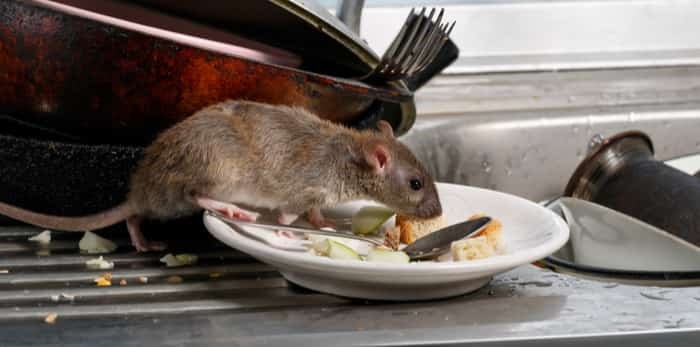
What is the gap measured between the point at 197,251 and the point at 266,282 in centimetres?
17

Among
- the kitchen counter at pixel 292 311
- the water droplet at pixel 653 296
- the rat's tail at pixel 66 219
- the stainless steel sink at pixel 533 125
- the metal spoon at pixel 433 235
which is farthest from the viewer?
the stainless steel sink at pixel 533 125

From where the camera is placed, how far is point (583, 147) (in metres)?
2.00

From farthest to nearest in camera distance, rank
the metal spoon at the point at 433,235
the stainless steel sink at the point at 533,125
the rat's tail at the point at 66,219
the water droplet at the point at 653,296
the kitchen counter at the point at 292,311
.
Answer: the stainless steel sink at the point at 533,125, the rat's tail at the point at 66,219, the metal spoon at the point at 433,235, the water droplet at the point at 653,296, the kitchen counter at the point at 292,311

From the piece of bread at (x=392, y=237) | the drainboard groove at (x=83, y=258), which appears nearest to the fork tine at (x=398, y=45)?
the piece of bread at (x=392, y=237)

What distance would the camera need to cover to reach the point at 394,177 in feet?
4.32

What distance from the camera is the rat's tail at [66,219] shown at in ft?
4.14

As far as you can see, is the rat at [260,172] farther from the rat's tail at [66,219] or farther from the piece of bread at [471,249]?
the piece of bread at [471,249]

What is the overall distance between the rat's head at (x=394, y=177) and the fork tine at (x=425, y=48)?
9 cm

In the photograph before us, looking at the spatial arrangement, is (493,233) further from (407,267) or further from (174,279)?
(174,279)

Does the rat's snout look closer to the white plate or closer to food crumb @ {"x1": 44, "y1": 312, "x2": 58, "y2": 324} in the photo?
the white plate

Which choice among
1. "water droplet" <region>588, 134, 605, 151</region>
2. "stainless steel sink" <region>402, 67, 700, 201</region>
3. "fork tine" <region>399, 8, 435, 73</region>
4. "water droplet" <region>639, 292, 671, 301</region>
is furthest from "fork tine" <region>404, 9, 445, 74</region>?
"water droplet" <region>588, 134, 605, 151</region>

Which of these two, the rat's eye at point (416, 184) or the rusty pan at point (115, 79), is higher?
the rusty pan at point (115, 79)

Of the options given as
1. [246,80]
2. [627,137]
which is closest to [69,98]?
[246,80]

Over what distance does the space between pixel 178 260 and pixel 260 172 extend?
0.15m
